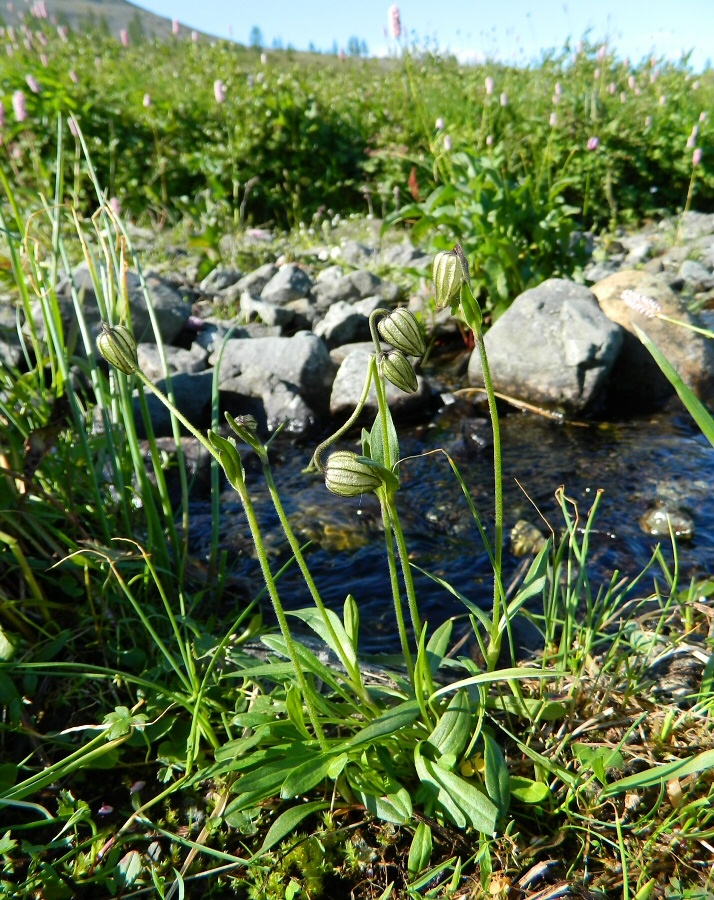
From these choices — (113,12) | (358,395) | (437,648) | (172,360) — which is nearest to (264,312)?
(172,360)

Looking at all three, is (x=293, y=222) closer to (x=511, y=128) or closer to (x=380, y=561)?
(x=511, y=128)

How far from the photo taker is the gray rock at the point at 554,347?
354cm

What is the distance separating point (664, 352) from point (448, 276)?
297 cm

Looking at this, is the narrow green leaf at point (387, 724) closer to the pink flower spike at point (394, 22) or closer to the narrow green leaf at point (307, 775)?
the narrow green leaf at point (307, 775)

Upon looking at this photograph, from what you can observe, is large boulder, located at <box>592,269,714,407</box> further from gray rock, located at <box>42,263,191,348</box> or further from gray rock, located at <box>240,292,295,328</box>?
gray rock, located at <box>42,263,191,348</box>

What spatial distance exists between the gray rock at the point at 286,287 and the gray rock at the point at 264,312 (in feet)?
0.50

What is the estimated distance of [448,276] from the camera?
3.53 feet

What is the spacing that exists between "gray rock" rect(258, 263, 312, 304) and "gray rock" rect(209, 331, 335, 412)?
97 centimetres

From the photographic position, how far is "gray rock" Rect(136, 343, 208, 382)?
366 cm

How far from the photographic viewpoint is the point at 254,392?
3.74 metres

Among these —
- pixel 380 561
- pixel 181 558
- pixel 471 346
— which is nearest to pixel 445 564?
pixel 380 561

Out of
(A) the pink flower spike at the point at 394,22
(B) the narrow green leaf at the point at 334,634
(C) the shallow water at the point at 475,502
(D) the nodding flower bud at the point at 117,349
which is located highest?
(A) the pink flower spike at the point at 394,22

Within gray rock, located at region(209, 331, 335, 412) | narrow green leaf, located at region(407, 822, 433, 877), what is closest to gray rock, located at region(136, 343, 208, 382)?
gray rock, located at region(209, 331, 335, 412)

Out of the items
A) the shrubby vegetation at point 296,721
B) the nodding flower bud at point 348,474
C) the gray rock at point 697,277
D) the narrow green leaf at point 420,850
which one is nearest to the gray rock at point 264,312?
the shrubby vegetation at point 296,721
